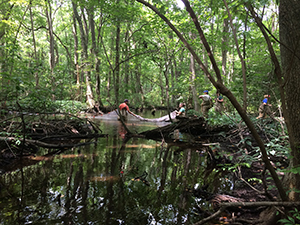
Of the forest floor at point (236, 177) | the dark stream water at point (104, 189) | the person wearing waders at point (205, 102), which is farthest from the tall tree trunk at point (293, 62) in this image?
the person wearing waders at point (205, 102)

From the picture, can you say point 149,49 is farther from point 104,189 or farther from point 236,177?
point 104,189

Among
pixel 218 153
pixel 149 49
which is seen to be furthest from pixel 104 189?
pixel 149 49

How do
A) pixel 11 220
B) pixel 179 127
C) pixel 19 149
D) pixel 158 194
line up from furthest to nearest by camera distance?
pixel 179 127, pixel 19 149, pixel 158 194, pixel 11 220

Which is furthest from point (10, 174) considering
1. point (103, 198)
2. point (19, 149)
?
point (103, 198)

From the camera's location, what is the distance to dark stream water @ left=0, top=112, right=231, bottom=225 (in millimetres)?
2637

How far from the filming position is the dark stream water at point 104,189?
8.65ft

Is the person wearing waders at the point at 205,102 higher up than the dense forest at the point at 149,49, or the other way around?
the dense forest at the point at 149,49

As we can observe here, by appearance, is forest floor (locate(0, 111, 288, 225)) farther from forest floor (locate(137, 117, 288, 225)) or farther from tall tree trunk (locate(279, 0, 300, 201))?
tall tree trunk (locate(279, 0, 300, 201))

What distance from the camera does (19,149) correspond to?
5.04 meters

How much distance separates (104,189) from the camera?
11.2ft

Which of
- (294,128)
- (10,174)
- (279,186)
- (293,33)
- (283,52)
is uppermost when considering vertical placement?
(293,33)

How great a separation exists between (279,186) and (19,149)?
571 centimetres

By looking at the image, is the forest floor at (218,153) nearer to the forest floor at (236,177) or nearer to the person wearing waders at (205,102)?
the forest floor at (236,177)

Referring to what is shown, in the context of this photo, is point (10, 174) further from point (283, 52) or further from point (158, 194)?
point (283, 52)
